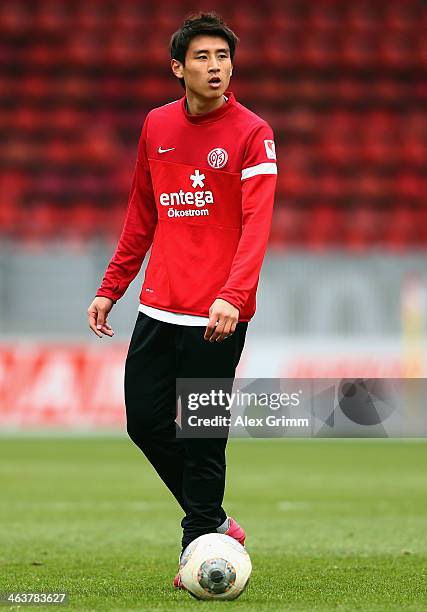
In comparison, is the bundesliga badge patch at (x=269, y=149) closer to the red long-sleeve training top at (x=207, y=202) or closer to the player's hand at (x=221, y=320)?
the red long-sleeve training top at (x=207, y=202)

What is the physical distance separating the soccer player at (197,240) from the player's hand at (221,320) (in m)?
0.14

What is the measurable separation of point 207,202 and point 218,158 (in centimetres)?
15

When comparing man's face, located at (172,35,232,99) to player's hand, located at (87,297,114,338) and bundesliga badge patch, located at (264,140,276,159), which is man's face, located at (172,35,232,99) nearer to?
bundesliga badge patch, located at (264,140,276,159)

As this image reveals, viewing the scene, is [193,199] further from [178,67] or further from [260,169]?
[178,67]

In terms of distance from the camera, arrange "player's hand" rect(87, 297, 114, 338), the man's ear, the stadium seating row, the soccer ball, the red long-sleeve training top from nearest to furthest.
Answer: the soccer ball, the red long-sleeve training top, the man's ear, "player's hand" rect(87, 297, 114, 338), the stadium seating row

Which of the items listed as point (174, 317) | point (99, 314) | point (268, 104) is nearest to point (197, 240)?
point (174, 317)

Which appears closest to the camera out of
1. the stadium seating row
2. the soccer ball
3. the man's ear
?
the soccer ball

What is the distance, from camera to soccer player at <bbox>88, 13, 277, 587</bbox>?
4316 mm

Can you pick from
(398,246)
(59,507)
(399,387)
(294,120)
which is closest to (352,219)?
(398,246)

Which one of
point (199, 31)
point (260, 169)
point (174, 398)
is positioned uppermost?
point (199, 31)

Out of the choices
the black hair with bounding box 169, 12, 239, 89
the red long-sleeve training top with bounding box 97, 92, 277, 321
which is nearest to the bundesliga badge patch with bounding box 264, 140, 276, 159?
the red long-sleeve training top with bounding box 97, 92, 277, 321

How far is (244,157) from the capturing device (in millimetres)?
4359

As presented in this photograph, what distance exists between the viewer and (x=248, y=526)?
714 centimetres

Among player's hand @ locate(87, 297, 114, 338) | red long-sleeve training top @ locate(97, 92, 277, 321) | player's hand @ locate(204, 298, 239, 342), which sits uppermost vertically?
red long-sleeve training top @ locate(97, 92, 277, 321)
